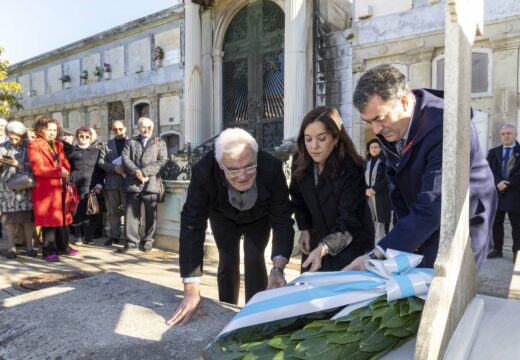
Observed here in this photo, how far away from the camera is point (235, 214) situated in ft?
9.16

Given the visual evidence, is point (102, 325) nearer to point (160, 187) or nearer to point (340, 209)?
point (340, 209)

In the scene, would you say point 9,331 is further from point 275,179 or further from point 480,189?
point 480,189

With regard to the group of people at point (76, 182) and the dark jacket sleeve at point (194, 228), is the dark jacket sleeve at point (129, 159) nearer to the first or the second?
the group of people at point (76, 182)

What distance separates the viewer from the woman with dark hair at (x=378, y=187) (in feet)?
19.4

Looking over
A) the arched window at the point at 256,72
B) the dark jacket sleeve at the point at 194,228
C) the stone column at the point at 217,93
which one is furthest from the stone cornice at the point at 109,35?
the dark jacket sleeve at the point at 194,228

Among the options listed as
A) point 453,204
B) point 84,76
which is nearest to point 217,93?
point 84,76

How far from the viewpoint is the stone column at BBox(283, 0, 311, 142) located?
9133 millimetres

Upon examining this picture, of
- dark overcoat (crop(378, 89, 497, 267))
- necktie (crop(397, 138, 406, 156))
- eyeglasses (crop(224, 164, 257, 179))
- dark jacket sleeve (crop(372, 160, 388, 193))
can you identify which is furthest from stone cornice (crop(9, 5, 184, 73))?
dark overcoat (crop(378, 89, 497, 267))

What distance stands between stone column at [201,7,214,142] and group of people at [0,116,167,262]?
15.6 ft

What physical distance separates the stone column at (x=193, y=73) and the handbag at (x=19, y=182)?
635 centimetres

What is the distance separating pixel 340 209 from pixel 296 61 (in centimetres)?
705

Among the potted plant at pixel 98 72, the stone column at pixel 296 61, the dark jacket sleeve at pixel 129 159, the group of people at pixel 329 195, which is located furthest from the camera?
the potted plant at pixel 98 72

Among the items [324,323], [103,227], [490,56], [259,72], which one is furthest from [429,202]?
[259,72]

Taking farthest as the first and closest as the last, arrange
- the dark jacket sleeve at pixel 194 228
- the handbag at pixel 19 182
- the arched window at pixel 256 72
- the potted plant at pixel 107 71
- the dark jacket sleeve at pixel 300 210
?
1. the potted plant at pixel 107 71
2. the arched window at pixel 256 72
3. the handbag at pixel 19 182
4. the dark jacket sleeve at pixel 300 210
5. the dark jacket sleeve at pixel 194 228
